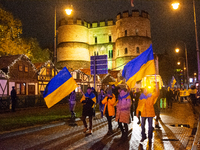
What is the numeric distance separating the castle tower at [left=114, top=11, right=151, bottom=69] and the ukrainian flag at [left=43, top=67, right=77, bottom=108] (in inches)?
2058

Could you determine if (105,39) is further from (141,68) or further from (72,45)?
(141,68)

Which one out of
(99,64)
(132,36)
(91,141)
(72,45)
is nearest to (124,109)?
(91,141)

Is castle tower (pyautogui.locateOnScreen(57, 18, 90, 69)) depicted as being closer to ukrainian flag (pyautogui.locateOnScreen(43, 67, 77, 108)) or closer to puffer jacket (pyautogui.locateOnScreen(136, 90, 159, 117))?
ukrainian flag (pyautogui.locateOnScreen(43, 67, 77, 108))

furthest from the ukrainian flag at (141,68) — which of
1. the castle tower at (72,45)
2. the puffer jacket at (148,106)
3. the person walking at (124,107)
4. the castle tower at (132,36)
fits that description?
the castle tower at (72,45)

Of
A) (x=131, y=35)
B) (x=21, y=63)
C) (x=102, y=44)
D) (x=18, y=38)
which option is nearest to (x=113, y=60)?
(x=102, y=44)

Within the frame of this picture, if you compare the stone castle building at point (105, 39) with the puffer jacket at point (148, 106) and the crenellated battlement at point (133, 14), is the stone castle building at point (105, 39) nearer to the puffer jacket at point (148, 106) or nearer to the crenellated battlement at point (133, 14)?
the crenellated battlement at point (133, 14)

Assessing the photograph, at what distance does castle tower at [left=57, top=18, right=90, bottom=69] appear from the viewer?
62.9 metres

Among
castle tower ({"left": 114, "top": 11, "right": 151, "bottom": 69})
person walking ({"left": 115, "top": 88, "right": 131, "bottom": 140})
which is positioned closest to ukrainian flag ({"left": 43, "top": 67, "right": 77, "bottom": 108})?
person walking ({"left": 115, "top": 88, "right": 131, "bottom": 140})

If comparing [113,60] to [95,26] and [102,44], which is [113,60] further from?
[95,26]

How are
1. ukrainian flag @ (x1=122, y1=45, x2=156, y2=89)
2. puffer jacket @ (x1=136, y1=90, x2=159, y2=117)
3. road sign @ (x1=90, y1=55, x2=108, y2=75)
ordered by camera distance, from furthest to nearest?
road sign @ (x1=90, y1=55, x2=108, y2=75), ukrainian flag @ (x1=122, y1=45, x2=156, y2=89), puffer jacket @ (x1=136, y1=90, x2=159, y2=117)

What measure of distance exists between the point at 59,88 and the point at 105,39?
201ft

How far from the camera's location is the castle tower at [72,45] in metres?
62.9

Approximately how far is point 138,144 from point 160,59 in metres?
68.1

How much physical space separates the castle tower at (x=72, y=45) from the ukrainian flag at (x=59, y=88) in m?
54.0
